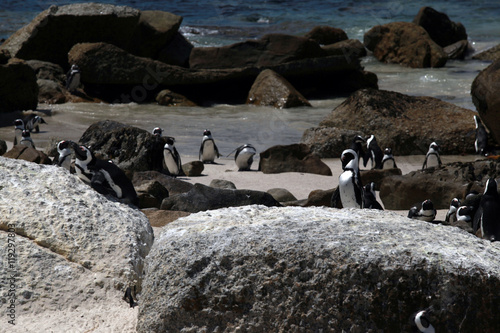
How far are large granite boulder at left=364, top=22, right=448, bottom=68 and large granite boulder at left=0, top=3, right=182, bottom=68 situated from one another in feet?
28.3

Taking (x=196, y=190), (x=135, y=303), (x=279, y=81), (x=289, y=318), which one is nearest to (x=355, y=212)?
(x=289, y=318)

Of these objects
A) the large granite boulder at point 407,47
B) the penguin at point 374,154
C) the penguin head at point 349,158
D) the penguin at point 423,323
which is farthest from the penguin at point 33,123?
the large granite boulder at point 407,47

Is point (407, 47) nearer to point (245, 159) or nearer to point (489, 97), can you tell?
point (489, 97)

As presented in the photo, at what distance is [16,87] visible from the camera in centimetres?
1264

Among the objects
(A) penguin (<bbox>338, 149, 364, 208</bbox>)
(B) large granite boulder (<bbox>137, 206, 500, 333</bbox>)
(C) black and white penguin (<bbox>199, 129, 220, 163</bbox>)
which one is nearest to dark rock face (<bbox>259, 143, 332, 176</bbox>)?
(C) black and white penguin (<bbox>199, 129, 220, 163</bbox>)

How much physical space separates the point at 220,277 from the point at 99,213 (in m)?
1.17

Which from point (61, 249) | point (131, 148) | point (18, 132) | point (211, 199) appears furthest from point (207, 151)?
point (61, 249)

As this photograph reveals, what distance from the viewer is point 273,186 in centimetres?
741

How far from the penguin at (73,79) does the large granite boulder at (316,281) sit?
41.0 ft

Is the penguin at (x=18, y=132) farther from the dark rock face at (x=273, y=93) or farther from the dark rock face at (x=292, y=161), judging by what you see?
the dark rock face at (x=273, y=93)

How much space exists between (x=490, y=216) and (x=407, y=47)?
54.7 feet

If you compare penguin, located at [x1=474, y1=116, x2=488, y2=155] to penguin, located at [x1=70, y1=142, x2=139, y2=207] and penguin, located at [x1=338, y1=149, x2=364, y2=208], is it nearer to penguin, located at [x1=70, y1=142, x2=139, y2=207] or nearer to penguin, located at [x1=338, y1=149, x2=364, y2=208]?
penguin, located at [x1=338, y1=149, x2=364, y2=208]

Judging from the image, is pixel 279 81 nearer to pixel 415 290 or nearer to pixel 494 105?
pixel 494 105

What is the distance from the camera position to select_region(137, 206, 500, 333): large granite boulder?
2545mm
